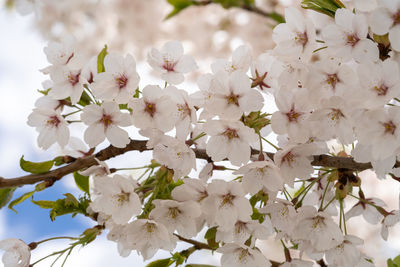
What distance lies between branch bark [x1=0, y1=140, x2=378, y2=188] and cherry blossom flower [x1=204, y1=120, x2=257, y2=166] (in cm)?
7

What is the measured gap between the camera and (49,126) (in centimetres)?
86

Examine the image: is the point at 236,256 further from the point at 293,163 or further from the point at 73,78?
the point at 73,78

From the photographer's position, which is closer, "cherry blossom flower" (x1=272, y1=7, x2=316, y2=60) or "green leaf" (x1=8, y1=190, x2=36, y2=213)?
"cherry blossom flower" (x1=272, y1=7, x2=316, y2=60)

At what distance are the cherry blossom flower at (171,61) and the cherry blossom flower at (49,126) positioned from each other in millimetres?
187

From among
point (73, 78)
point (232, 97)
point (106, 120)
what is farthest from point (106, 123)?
point (232, 97)

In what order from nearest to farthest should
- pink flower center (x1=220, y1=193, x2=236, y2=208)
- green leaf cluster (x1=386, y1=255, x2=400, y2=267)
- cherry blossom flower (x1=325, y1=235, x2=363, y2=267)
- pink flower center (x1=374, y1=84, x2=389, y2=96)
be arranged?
pink flower center (x1=374, y1=84, x2=389, y2=96) < pink flower center (x1=220, y1=193, x2=236, y2=208) < cherry blossom flower (x1=325, y1=235, x2=363, y2=267) < green leaf cluster (x1=386, y1=255, x2=400, y2=267)

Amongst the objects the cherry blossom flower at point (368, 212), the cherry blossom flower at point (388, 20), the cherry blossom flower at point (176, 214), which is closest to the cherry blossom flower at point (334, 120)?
the cherry blossom flower at point (388, 20)

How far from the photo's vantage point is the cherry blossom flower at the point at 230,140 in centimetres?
70

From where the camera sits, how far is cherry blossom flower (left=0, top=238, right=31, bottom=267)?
0.82m

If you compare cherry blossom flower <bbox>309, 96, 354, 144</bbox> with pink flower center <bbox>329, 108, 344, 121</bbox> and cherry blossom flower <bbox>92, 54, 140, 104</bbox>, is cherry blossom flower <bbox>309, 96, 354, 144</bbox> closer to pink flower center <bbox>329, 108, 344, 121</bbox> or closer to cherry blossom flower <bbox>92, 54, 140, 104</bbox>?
pink flower center <bbox>329, 108, 344, 121</bbox>

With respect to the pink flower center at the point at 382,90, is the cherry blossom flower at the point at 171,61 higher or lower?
lower

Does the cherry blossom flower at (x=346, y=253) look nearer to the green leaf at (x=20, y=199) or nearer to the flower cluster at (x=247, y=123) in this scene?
the flower cluster at (x=247, y=123)

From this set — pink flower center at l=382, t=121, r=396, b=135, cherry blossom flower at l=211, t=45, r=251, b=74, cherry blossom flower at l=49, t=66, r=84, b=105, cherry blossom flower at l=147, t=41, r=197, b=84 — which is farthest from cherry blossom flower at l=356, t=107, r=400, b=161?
cherry blossom flower at l=49, t=66, r=84, b=105

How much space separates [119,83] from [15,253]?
1.14 ft
